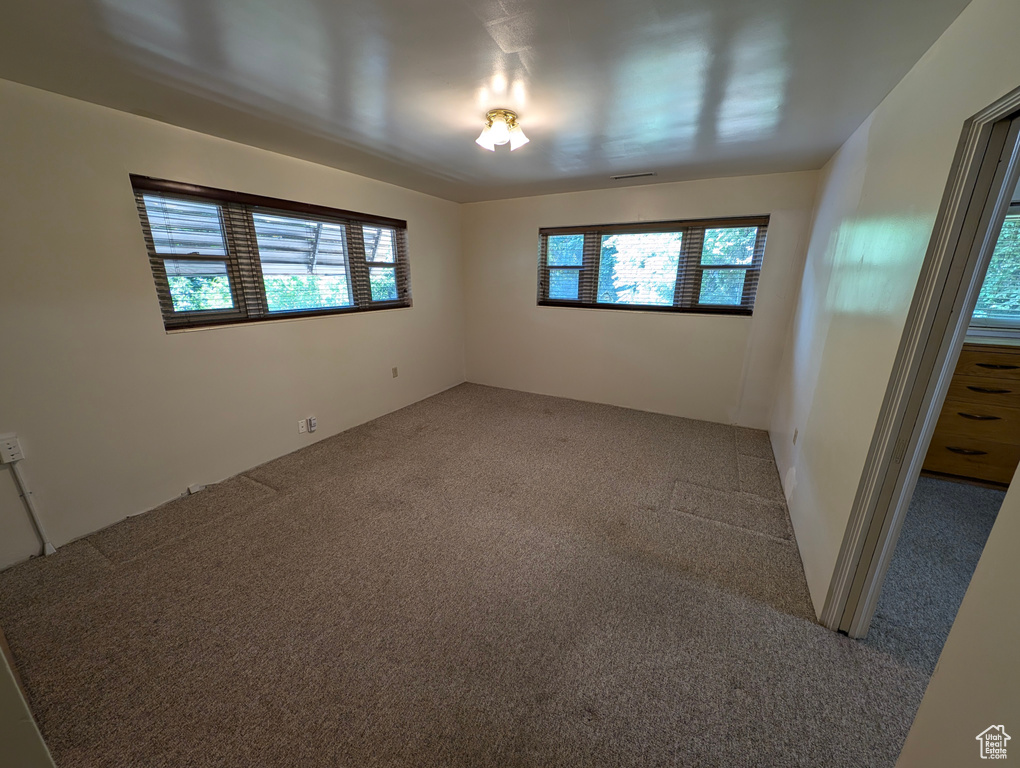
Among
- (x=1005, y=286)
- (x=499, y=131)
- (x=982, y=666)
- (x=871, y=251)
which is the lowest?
(x=982, y=666)

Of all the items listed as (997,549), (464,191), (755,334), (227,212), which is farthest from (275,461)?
(755,334)

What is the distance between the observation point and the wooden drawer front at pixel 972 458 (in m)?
2.59

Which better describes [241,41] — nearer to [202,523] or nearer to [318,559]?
[318,559]

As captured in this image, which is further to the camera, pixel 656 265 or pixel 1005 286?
pixel 656 265

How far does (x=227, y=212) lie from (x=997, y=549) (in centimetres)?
377

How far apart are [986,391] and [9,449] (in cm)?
583

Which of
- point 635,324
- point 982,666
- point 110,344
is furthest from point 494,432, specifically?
point 982,666

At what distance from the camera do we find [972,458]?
8.80 ft

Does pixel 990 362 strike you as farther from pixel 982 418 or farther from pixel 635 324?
pixel 635 324

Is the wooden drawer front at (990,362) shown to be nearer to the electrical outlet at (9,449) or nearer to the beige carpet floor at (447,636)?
the beige carpet floor at (447,636)

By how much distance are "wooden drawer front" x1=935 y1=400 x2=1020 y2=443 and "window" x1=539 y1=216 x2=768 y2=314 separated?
4.98ft

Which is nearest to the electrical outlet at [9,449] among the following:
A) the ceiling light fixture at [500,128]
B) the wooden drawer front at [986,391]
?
the ceiling light fixture at [500,128]

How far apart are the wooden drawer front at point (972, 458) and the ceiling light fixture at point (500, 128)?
3626 mm

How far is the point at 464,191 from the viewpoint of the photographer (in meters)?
3.90
